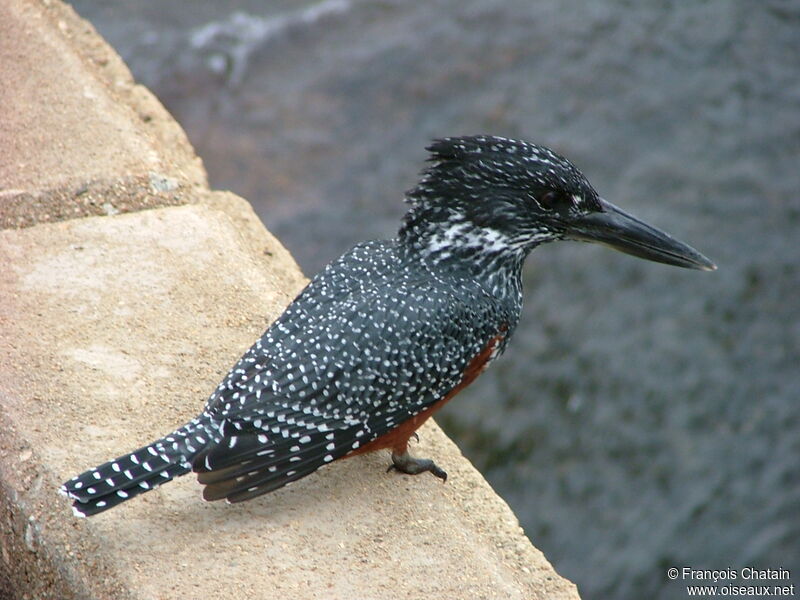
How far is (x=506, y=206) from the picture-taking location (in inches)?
133

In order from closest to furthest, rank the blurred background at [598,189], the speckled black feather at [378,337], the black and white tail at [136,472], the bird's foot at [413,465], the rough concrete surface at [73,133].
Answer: the black and white tail at [136,472], the speckled black feather at [378,337], the bird's foot at [413,465], the rough concrete surface at [73,133], the blurred background at [598,189]

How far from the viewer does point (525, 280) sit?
6.43m

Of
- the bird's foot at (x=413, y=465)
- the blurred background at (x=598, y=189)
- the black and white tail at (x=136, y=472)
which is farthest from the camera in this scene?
the blurred background at (x=598, y=189)

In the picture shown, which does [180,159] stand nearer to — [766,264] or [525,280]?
[525,280]

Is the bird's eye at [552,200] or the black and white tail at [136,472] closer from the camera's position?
the black and white tail at [136,472]

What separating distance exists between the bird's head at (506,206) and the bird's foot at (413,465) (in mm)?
648

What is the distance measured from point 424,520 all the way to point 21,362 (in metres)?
1.34

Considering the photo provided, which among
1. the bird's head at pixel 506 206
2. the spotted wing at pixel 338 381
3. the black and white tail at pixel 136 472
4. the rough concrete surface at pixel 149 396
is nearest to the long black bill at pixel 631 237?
the bird's head at pixel 506 206

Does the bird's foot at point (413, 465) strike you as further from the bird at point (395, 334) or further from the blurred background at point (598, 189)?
the blurred background at point (598, 189)

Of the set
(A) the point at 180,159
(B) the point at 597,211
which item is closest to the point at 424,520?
(B) the point at 597,211

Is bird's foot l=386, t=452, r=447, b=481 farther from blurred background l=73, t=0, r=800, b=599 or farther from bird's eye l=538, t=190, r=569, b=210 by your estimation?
blurred background l=73, t=0, r=800, b=599

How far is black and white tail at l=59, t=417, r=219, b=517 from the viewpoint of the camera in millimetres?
2770

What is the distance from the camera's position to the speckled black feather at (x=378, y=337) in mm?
2916

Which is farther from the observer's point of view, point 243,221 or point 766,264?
point 766,264
